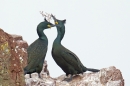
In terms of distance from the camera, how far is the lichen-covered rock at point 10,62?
17.0 feet

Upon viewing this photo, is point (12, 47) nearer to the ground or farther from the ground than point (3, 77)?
farther from the ground

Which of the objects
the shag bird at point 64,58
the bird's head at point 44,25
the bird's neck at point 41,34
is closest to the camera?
the bird's neck at point 41,34

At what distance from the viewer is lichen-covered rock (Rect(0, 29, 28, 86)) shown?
520 cm

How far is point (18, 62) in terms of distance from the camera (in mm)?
5375

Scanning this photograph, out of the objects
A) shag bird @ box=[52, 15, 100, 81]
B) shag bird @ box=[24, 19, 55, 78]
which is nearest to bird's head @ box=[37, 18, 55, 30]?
shag bird @ box=[24, 19, 55, 78]

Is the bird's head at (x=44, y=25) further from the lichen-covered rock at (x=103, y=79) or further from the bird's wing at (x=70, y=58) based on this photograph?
the lichen-covered rock at (x=103, y=79)

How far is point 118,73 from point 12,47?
6.79 meters

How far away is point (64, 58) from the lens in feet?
44.0

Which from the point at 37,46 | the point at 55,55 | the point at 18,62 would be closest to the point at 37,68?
the point at 37,46

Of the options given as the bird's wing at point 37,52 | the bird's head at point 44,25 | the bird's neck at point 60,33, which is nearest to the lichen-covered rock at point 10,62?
the bird's wing at point 37,52

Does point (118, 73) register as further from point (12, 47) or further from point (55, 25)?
point (12, 47)

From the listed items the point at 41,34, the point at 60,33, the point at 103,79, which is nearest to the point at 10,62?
the point at 103,79

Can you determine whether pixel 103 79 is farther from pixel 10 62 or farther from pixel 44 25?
pixel 10 62

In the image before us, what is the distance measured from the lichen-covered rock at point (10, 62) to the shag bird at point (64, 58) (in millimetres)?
7868
